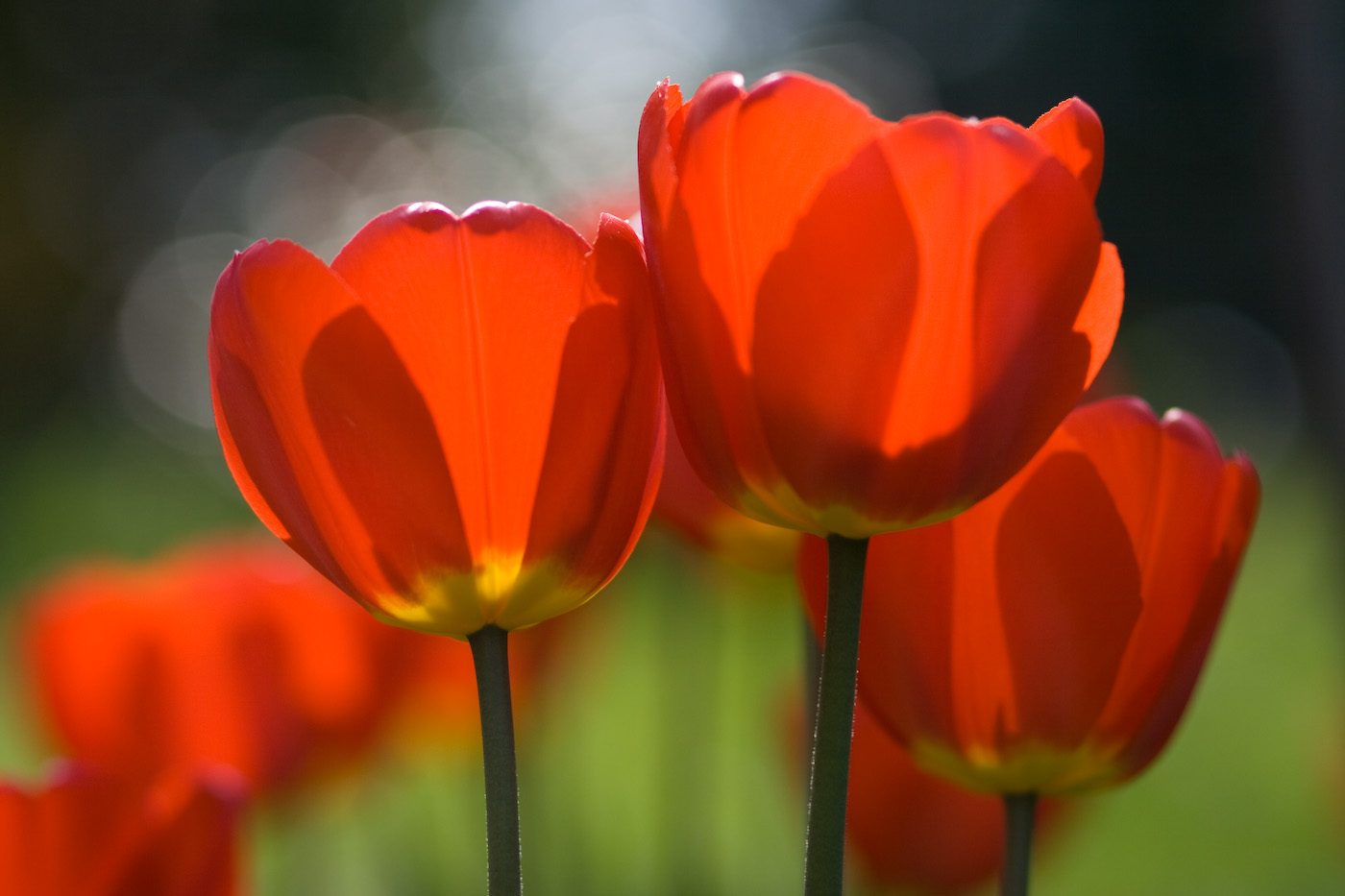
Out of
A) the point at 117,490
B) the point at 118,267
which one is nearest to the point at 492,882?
the point at 117,490

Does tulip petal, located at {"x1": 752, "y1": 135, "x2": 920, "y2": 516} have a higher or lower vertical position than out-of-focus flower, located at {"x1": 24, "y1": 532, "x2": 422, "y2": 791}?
higher

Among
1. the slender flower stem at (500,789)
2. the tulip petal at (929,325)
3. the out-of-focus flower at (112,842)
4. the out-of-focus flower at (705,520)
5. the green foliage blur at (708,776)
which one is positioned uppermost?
the tulip petal at (929,325)

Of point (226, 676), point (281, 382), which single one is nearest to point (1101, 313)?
point (281, 382)

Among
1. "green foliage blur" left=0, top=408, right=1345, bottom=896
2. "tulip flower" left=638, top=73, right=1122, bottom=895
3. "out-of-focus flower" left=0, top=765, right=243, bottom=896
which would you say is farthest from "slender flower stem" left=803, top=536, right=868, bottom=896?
"green foliage blur" left=0, top=408, right=1345, bottom=896

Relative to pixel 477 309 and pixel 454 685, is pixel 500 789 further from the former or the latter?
pixel 454 685

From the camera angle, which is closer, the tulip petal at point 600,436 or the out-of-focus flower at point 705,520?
the tulip petal at point 600,436

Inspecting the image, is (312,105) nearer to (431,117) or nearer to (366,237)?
(431,117)

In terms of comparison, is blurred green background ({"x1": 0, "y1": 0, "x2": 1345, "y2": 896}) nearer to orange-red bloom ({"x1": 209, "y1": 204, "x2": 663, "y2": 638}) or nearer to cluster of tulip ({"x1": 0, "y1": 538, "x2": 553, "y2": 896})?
cluster of tulip ({"x1": 0, "y1": 538, "x2": 553, "y2": 896})

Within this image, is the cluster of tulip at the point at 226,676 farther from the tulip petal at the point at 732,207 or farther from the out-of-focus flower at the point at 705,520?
the tulip petal at the point at 732,207

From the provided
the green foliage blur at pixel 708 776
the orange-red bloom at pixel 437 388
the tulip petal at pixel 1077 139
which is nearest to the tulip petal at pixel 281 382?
the orange-red bloom at pixel 437 388
